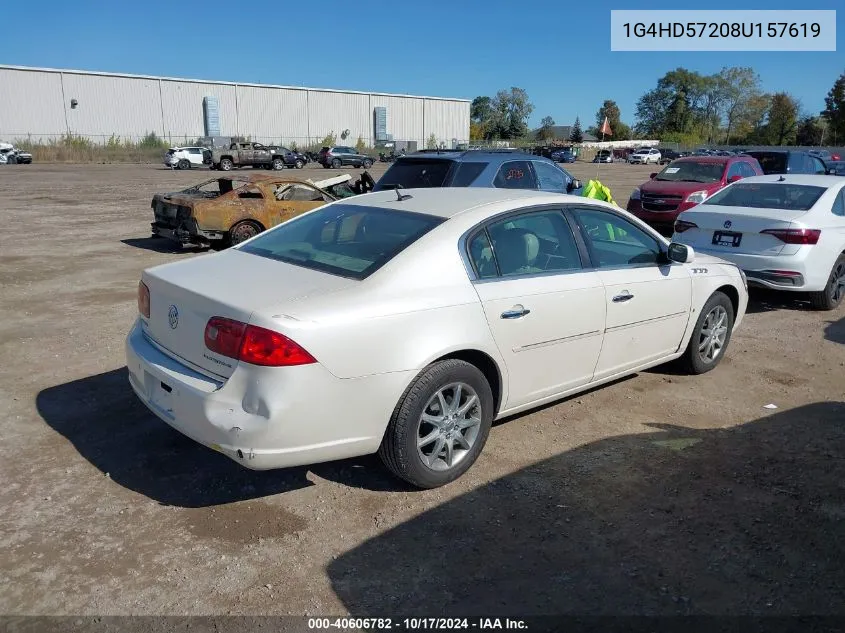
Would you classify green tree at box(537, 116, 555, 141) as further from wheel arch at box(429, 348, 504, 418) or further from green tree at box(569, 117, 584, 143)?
wheel arch at box(429, 348, 504, 418)

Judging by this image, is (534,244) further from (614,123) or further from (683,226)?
(614,123)

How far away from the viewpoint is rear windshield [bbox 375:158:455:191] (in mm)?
9312

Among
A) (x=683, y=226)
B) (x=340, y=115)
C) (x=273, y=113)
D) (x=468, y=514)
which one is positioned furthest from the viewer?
(x=340, y=115)

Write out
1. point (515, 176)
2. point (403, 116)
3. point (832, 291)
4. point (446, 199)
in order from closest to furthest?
point (446, 199) < point (832, 291) < point (515, 176) < point (403, 116)

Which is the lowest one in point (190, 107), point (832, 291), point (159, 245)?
point (832, 291)

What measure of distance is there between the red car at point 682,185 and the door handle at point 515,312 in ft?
30.7

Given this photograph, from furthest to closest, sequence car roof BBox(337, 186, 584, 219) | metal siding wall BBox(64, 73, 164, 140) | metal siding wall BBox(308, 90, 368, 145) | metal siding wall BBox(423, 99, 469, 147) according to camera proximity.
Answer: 1. metal siding wall BBox(423, 99, 469, 147)
2. metal siding wall BBox(308, 90, 368, 145)
3. metal siding wall BBox(64, 73, 164, 140)
4. car roof BBox(337, 186, 584, 219)

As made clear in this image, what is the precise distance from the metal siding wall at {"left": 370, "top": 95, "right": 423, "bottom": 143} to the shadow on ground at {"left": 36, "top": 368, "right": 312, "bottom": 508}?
7560 centimetres

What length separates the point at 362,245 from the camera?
13.2ft

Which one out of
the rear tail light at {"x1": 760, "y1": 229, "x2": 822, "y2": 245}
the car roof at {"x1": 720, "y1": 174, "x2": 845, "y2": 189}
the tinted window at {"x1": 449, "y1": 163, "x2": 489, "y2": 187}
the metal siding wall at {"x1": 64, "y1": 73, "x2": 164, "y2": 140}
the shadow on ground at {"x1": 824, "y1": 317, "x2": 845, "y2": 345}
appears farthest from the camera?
the metal siding wall at {"x1": 64, "y1": 73, "x2": 164, "y2": 140}

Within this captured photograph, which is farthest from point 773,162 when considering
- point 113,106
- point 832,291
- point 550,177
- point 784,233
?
point 113,106

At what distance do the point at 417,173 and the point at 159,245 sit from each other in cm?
550

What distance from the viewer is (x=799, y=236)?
24.2 ft

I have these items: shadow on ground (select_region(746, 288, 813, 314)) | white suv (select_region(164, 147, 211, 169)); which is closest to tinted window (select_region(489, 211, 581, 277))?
shadow on ground (select_region(746, 288, 813, 314))
